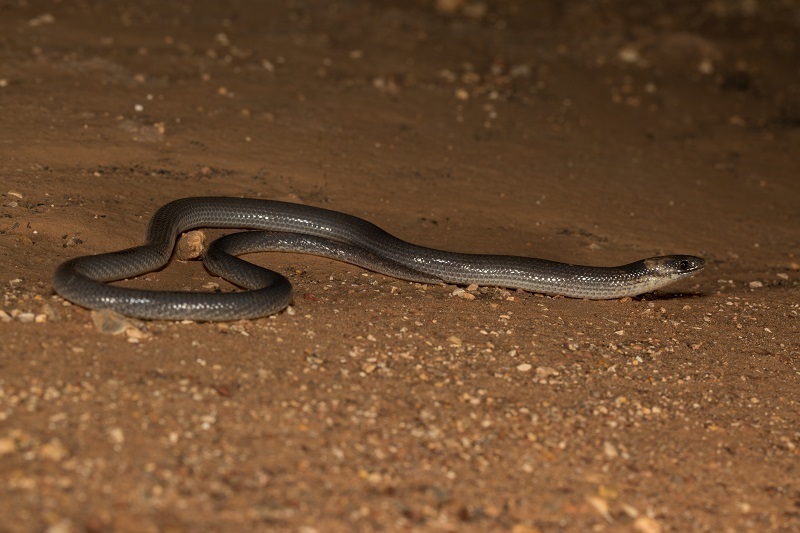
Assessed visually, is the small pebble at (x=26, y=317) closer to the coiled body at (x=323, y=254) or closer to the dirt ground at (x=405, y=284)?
the dirt ground at (x=405, y=284)

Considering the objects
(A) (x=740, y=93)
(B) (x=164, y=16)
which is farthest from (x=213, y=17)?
(A) (x=740, y=93)

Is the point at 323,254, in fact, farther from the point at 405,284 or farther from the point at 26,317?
the point at 26,317

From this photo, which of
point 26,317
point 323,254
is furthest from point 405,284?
point 26,317

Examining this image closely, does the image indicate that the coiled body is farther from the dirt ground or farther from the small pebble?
the small pebble

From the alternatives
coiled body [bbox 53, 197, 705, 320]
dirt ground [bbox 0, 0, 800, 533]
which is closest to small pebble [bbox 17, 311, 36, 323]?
dirt ground [bbox 0, 0, 800, 533]

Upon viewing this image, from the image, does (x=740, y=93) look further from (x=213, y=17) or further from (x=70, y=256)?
(x=70, y=256)
